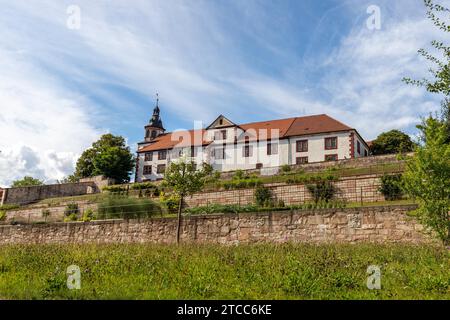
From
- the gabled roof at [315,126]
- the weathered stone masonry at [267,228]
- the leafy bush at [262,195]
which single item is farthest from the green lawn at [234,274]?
the gabled roof at [315,126]

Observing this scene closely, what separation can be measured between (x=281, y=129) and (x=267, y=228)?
3920cm

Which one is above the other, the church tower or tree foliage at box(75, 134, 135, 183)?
the church tower

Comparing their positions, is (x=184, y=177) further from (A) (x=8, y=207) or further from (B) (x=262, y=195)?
(A) (x=8, y=207)

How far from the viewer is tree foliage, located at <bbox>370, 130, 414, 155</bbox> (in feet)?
178

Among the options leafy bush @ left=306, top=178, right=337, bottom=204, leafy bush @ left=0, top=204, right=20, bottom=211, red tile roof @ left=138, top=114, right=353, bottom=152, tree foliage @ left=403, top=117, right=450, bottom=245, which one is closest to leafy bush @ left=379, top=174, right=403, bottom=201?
leafy bush @ left=306, top=178, right=337, bottom=204

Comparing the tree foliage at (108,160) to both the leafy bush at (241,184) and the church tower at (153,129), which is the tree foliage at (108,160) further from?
→ the leafy bush at (241,184)

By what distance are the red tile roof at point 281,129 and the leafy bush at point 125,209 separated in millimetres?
31754

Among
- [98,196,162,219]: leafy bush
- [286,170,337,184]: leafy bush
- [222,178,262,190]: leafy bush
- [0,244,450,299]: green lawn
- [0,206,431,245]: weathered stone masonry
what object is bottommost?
[0,244,450,299]: green lawn

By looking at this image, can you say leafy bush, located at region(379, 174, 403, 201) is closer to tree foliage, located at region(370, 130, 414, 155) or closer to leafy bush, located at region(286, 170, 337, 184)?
leafy bush, located at region(286, 170, 337, 184)

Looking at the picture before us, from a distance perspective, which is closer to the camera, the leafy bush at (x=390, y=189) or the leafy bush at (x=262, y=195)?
the leafy bush at (x=390, y=189)

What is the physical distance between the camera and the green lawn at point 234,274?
744 cm

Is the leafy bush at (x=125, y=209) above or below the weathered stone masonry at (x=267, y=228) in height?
above

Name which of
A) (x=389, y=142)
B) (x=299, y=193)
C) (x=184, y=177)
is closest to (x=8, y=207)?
(x=184, y=177)

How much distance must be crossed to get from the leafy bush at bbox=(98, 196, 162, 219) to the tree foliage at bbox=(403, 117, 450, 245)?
46.8ft
